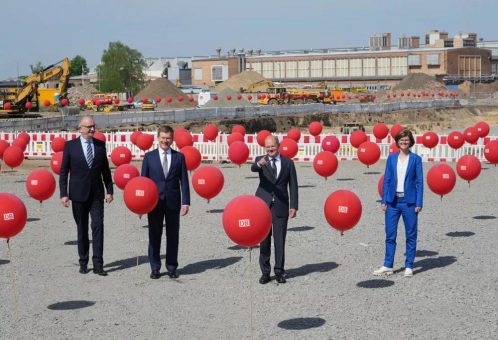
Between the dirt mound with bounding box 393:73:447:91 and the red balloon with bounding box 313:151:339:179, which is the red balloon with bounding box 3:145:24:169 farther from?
the dirt mound with bounding box 393:73:447:91

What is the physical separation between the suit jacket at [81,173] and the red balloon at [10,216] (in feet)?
4.19

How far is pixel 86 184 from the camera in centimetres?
1071

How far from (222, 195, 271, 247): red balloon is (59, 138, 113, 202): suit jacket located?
117 inches

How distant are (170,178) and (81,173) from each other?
1193 millimetres

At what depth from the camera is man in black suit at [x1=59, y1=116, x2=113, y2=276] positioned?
10727mm

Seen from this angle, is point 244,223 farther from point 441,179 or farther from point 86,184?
point 441,179

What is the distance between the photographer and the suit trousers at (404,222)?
10508mm

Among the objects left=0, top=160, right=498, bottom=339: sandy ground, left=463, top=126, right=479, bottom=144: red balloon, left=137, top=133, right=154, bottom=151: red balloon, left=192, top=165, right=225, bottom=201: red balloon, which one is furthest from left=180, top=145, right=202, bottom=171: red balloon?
left=463, top=126, right=479, bottom=144: red balloon

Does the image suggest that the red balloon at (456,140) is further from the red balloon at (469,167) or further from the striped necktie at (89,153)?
the striped necktie at (89,153)

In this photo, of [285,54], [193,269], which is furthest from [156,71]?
[193,269]

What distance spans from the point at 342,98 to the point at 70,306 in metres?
81.1

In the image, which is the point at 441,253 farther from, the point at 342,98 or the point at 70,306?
the point at 342,98

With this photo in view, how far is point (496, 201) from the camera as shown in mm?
18547

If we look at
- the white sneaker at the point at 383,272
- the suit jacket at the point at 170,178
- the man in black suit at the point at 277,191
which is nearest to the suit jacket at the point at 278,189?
the man in black suit at the point at 277,191
